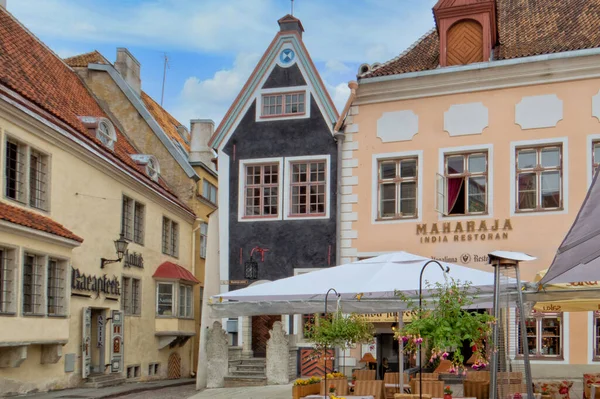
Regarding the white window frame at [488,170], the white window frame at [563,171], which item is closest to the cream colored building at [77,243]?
the white window frame at [488,170]

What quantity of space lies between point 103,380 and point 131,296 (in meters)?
3.63

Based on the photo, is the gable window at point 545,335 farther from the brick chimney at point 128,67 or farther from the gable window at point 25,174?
the brick chimney at point 128,67

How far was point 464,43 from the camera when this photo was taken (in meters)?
20.4

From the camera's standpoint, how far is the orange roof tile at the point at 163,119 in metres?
34.2

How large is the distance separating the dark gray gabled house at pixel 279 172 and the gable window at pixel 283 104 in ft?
0.09

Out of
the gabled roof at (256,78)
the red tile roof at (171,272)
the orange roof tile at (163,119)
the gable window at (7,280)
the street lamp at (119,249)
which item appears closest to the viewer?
the gable window at (7,280)

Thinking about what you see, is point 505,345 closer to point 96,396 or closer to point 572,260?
point 572,260

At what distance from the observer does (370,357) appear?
19406 millimetres

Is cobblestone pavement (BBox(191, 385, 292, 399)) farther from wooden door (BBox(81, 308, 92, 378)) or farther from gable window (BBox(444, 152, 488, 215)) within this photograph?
gable window (BBox(444, 152, 488, 215))

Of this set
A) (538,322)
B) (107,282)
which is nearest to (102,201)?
(107,282)

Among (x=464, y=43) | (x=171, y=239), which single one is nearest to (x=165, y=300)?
(x=171, y=239)

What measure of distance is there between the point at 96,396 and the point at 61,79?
11.7 m

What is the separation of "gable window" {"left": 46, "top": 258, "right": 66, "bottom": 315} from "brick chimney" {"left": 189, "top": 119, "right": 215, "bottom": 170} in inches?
519

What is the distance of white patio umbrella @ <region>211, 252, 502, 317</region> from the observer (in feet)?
40.6
